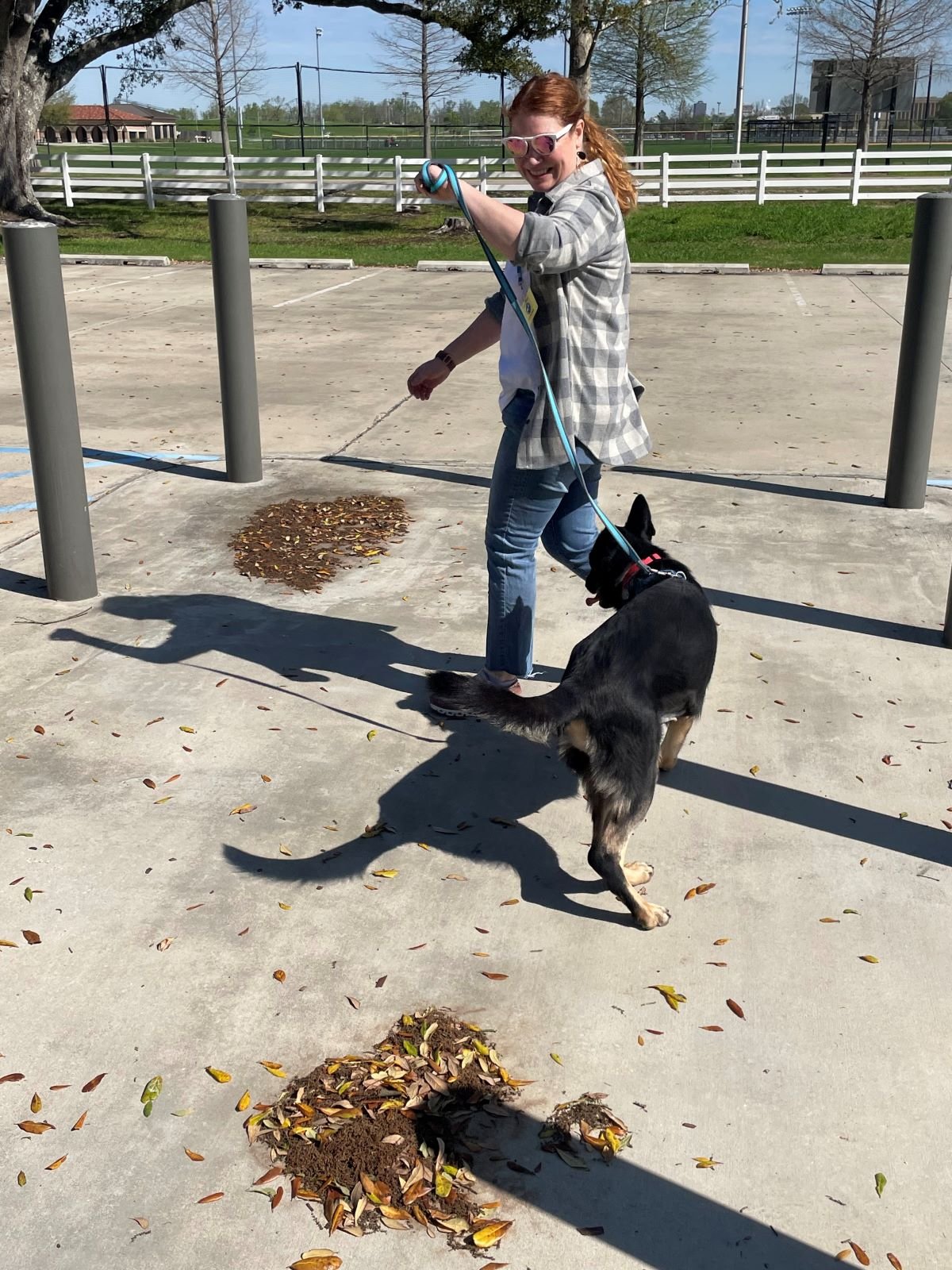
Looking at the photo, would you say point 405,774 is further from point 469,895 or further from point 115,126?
point 115,126

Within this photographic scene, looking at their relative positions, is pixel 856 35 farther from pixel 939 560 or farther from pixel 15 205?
pixel 939 560

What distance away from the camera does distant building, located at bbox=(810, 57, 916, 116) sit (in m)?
39.2

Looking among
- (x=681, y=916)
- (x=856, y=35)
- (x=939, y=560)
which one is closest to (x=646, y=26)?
(x=856, y=35)

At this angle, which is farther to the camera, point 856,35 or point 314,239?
point 856,35

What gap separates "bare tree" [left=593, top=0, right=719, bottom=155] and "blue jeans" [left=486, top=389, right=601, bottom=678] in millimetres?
37067

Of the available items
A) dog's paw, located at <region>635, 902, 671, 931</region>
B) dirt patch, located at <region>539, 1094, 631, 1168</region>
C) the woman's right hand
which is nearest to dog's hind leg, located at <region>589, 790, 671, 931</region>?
dog's paw, located at <region>635, 902, 671, 931</region>

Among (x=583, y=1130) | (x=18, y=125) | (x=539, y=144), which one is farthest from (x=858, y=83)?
(x=583, y=1130)

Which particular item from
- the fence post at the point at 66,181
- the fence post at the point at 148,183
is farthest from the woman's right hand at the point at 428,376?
the fence post at the point at 66,181

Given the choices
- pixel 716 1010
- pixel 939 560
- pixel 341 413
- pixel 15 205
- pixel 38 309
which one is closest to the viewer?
pixel 716 1010

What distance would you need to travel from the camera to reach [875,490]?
658 cm

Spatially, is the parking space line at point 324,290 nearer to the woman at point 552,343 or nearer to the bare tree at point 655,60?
the woman at point 552,343

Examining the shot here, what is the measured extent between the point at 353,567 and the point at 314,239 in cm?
1814

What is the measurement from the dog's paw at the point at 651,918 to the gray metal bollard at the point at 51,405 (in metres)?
3.16

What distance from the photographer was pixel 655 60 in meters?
41.5
